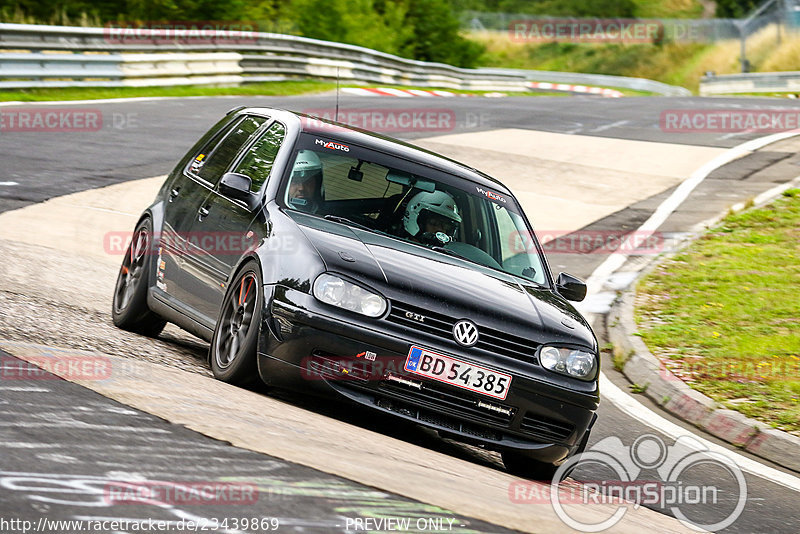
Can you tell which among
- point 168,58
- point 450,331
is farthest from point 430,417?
point 168,58

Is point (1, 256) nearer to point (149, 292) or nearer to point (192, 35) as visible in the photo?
point (149, 292)

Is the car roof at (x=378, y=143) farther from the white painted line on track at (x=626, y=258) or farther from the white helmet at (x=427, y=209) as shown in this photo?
the white painted line on track at (x=626, y=258)

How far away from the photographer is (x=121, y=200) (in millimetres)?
13219

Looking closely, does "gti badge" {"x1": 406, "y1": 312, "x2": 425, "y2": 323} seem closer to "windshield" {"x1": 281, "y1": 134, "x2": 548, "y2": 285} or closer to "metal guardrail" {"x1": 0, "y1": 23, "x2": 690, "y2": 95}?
"windshield" {"x1": 281, "y1": 134, "x2": 548, "y2": 285}

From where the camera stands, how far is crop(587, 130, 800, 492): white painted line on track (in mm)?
7101

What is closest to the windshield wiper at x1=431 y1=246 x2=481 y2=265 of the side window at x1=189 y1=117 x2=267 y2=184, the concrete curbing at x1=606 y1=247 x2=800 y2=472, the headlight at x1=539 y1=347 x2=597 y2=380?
the headlight at x1=539 y1=347 x2=597 y2=380

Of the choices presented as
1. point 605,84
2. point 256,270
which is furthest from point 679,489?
point 605,84

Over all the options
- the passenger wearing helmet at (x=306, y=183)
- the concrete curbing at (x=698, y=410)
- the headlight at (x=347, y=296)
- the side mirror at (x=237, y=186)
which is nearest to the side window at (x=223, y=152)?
the side mirror at (x=237, y=186)

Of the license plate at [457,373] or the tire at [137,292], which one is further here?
the tire at [137,292]

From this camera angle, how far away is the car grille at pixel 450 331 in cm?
564

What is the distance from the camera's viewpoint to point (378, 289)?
5672 millimetres

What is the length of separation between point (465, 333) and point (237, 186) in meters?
1.74

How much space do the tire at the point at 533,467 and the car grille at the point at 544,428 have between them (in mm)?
169

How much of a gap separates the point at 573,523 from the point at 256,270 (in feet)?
7.55
